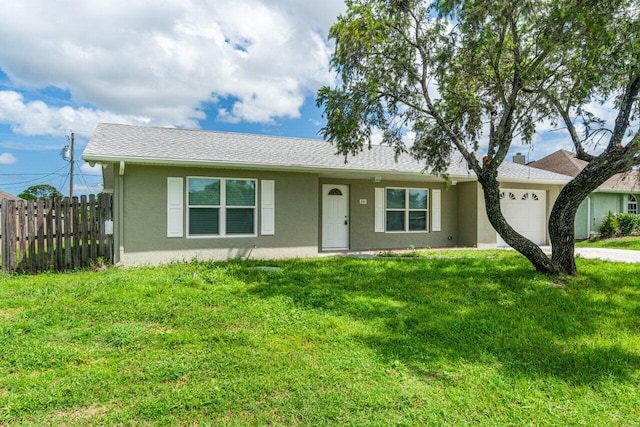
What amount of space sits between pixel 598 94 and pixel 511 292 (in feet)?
16.8

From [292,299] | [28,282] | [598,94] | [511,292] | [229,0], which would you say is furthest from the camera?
[229,0]

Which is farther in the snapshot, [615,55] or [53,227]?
[53,227]

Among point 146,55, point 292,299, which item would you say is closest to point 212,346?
point 292,299

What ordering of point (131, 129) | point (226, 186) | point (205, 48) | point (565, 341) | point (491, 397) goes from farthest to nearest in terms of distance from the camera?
point (205, 48) → point (131, 129) → point (226, 186) → point (565, 341) → point (491, 397)

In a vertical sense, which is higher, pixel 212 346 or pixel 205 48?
pixel 205 48

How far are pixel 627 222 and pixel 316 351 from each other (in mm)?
19242

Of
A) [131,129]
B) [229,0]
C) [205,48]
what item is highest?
[205,48]

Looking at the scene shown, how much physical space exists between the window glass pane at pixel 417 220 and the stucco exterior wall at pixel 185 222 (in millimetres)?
4117

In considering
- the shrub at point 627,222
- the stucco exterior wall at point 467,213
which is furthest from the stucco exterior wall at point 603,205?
the stucco exterior wall at point 467,213

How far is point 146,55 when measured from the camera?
13055 millimetres

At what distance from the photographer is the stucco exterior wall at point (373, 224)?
11469mm

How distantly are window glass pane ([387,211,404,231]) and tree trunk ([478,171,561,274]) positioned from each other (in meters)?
4.73

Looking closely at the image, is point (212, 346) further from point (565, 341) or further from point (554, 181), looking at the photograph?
point (554, 181)

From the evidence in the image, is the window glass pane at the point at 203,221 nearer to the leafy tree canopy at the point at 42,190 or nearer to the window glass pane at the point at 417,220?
the window glass pane at the point at 417,220
